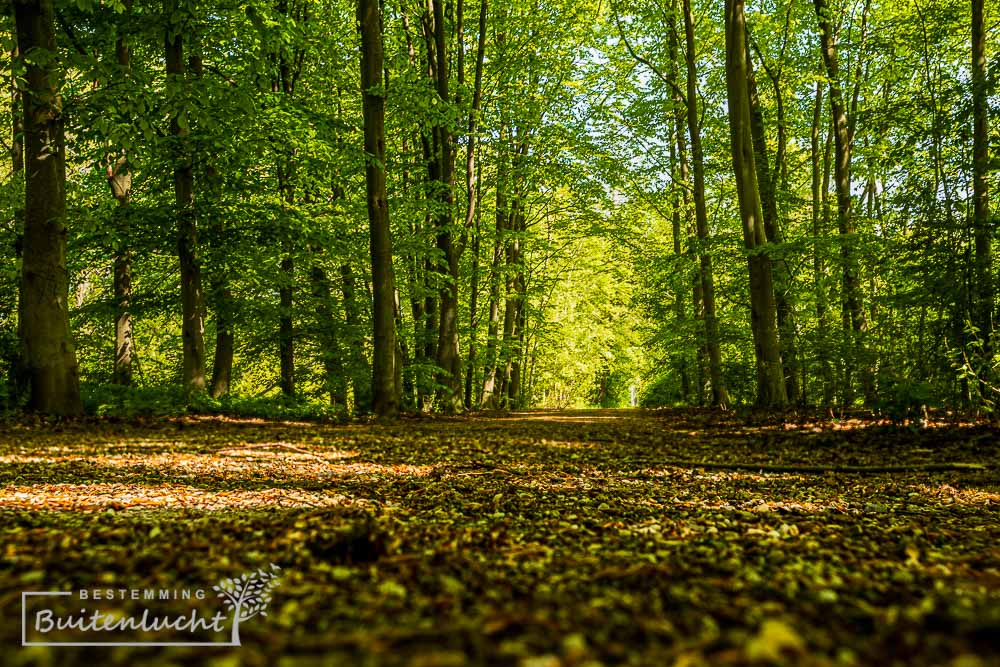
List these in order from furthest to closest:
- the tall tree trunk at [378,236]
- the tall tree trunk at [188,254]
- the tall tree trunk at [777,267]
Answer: the tall tree trunk at [777,267] → the tall tree trunk at [188,254] → the tall tree trunk at [378,236]

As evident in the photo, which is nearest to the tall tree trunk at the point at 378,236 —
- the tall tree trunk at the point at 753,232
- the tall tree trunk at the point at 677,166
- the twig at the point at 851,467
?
the twig at the point at 851,467

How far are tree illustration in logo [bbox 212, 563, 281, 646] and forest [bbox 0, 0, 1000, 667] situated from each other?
15mm

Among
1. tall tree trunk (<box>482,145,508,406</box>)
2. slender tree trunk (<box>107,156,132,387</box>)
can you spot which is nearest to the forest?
slender tree trunk (<box>107,156,132,387</box>)

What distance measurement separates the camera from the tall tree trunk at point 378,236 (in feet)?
32.4

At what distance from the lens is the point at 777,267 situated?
1314 centimetres

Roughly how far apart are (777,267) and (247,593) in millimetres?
13777

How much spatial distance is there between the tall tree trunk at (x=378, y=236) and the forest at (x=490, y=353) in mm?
62

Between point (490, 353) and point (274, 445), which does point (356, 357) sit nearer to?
point (490, 353)

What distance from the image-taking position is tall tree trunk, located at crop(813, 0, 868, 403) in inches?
357

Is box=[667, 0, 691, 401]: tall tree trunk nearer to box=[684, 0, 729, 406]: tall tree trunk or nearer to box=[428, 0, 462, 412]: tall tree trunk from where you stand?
box=[684, 0, 729, 406]: tall tree trunk

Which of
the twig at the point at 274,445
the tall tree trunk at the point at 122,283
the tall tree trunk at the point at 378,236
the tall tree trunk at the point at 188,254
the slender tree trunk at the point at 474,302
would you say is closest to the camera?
the twig at the point at 274,445

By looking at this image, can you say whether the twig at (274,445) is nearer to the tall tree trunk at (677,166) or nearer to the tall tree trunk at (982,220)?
the tall tree trunk at (982,220)

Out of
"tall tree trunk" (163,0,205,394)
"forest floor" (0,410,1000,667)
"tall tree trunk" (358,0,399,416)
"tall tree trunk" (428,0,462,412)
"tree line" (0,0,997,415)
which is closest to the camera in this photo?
"forest floor" (0,410,1000,667)

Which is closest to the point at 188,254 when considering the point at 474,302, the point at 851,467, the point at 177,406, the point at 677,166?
the point at 177,406
